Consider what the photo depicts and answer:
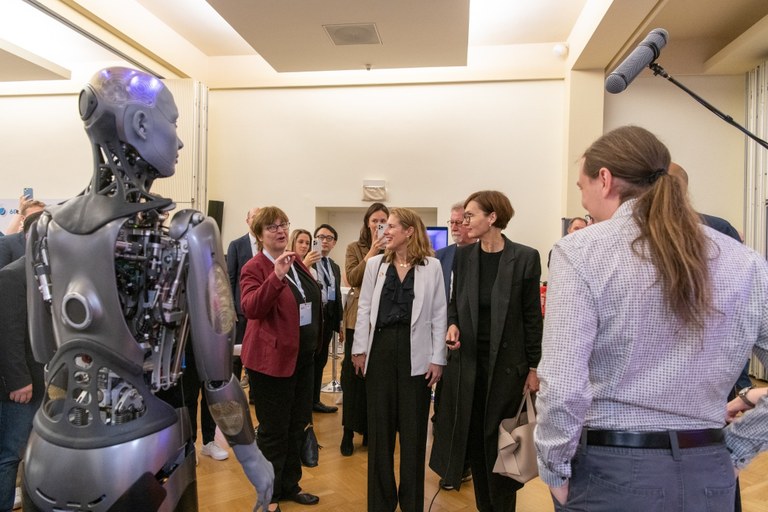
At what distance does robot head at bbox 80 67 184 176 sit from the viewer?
1.27 m

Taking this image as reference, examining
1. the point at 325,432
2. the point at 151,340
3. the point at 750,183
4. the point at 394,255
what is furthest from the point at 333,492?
the point at 750,183

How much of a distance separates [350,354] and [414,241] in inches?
54.0

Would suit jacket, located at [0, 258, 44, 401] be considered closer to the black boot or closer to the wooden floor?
the wooden floor

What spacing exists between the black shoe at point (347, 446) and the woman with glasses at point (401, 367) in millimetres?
1008

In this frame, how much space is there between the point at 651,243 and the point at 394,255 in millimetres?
1566

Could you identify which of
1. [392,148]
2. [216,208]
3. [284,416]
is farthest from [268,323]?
[216,208]

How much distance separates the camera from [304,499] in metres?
2.63

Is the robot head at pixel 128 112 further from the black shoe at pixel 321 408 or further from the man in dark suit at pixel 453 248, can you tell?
the black shoe at pixel 321 408

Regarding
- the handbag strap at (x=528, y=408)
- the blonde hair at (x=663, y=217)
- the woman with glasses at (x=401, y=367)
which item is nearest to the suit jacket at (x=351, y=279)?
the woman with glasses at (x=401, y=367)

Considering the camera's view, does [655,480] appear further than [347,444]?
No

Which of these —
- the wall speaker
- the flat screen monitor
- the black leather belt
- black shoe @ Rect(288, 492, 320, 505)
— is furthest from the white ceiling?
the black leather belt

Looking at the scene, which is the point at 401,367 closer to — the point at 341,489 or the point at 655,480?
the point at 341,489

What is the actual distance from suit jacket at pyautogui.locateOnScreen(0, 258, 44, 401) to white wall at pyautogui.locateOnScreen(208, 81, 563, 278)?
478 centimetres

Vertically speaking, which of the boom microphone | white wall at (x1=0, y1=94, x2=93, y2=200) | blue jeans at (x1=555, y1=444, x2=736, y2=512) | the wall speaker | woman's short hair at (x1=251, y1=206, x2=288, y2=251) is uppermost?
white wall at (x1=0, y1=94, x2=93, y2=200)
